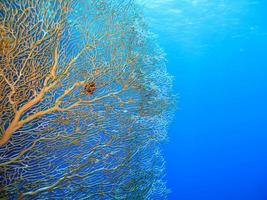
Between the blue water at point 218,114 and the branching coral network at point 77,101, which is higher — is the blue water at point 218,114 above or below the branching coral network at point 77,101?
above

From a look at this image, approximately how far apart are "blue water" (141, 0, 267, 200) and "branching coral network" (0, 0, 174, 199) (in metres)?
16.2

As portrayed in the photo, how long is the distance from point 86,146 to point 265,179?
104ft

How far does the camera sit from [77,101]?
374 centimetres

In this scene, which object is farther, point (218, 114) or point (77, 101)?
point (218, 114)

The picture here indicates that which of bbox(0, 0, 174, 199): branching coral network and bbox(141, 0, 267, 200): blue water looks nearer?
bbox(0, 0, 174, 199): branching coral network

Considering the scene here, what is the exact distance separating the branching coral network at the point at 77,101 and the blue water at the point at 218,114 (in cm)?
1620

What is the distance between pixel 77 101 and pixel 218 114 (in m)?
32.2

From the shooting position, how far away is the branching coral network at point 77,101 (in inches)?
135

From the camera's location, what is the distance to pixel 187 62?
90.0ft

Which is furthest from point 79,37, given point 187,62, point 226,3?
point 187,62

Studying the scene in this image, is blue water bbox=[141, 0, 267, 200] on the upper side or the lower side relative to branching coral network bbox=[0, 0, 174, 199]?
upper

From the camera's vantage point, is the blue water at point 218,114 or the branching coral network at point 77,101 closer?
the branching coral network at point 77,101

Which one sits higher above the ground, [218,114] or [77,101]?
[218,114]

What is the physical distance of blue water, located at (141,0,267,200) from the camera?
22656mm
